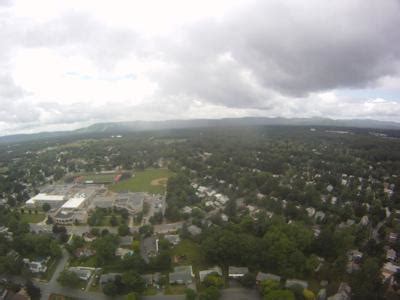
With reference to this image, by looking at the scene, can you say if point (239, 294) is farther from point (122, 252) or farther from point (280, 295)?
point (122, 252)

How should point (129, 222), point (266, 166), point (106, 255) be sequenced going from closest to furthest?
point (106, 255)
point (129, 222)
point (266, 166)

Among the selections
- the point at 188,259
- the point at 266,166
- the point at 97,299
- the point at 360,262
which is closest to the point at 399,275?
the point at 360,262

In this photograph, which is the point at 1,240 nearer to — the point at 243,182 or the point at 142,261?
the point at 142,261

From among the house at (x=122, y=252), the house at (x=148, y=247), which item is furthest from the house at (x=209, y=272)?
the house at (x=122, y=252)

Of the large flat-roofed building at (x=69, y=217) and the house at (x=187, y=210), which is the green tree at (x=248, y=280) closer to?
the house at (x=187, y=210)

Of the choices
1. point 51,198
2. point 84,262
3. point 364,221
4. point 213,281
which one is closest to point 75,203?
point 51,198

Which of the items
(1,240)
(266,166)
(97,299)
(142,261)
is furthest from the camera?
(266,166)
